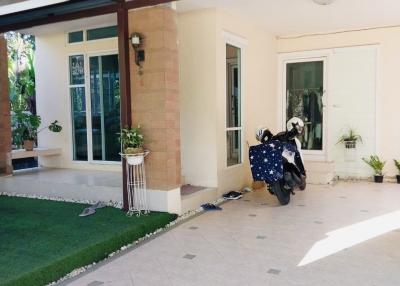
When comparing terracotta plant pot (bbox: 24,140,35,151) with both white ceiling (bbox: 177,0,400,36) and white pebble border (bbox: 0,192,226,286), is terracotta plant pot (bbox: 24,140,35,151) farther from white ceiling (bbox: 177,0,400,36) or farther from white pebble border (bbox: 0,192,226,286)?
white ceiling (bbox: 177,0,400,36)

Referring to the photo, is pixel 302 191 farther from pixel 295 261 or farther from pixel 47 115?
pixel 47 115

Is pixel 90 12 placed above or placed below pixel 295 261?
above

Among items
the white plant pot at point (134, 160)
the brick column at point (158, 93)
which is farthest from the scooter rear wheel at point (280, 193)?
the white plant pot at point (134, 160)

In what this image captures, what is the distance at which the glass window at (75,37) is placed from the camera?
6948 millimetres

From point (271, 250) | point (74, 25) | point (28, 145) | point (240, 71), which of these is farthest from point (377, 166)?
point (28, 145)

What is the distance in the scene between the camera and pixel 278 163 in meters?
5.09

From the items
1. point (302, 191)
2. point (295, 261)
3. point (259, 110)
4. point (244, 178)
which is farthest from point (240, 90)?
point (295, 261)

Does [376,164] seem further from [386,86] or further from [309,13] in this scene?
[309,13]

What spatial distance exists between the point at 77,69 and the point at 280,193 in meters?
4.35

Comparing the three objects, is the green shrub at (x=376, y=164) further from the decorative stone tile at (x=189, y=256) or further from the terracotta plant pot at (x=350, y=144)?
the decorative stone tile at (x=189, y=256)

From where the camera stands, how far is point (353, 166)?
7297 mm

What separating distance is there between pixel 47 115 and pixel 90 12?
313 cm

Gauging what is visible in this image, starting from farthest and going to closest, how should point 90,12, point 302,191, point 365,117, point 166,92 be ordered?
point 365,117, point 302,191, point 90,12, point 166,92

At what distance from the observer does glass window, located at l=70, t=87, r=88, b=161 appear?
7016mm
